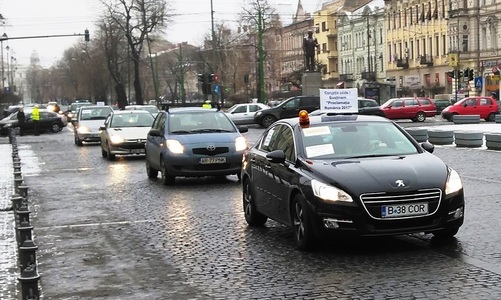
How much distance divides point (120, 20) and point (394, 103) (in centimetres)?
3997

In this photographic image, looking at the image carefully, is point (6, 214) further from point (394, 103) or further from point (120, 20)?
point (120, 20)

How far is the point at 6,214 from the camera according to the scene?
13.7 meters

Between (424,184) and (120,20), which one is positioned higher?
(120,20)

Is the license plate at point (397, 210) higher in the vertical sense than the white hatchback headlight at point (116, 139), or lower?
higher

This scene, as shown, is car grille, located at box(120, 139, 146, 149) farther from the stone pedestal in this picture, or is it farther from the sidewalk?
the stone pedestal

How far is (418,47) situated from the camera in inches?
3543

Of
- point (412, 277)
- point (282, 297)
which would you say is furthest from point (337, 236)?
point (282, 297)

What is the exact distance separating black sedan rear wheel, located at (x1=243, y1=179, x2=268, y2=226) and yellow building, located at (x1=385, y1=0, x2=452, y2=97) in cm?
6629

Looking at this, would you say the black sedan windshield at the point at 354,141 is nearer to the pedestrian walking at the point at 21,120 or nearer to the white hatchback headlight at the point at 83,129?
the white hatchback headlight at the point at 83,129

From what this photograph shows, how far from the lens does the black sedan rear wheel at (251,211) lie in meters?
11.2

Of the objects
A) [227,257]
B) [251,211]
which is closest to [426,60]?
[251,211]

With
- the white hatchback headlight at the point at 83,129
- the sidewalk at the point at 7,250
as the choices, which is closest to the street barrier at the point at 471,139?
the sidewalk at the point at 7,250

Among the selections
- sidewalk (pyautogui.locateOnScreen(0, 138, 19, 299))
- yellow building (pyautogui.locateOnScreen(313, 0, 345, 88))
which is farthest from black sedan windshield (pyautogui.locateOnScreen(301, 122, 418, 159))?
yellow building (pyautogui.locateOnScreen(313, 0, 345, 88))

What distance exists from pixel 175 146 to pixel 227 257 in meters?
8.50
